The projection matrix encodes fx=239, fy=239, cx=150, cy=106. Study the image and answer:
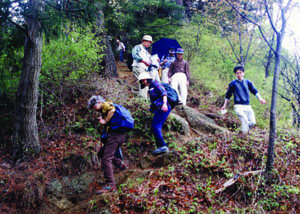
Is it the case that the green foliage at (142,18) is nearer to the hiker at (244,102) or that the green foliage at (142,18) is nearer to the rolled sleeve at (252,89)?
the hiker at (244,102)

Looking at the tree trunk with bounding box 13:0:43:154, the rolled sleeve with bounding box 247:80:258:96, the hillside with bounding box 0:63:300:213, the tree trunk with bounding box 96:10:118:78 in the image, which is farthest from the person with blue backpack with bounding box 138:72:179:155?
the tree trunk with bounding box 96:10:118:78

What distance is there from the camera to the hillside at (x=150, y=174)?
4.62 metres

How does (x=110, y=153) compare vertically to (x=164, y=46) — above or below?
below

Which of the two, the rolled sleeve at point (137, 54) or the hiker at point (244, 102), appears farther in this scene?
the rolled sleeve at point (137, 54)

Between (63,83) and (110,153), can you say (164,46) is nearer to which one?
(63,83)

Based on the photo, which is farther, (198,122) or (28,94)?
(198,122)

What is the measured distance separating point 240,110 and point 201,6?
13.3 meters

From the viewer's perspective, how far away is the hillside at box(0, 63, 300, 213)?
4617mm

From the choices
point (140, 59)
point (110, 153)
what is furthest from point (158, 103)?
point (140, 59)

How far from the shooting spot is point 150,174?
5461 mm

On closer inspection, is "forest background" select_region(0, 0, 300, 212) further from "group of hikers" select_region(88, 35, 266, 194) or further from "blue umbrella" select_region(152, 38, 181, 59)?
"blue umbrella" select_region(152, 38, 181, 59)

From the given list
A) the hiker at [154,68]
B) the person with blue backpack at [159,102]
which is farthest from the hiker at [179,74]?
the person with blue backpack at [159,102]

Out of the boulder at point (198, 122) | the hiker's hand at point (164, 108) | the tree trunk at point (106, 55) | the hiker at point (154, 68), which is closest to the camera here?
the hiker's hand at point (164, 108)

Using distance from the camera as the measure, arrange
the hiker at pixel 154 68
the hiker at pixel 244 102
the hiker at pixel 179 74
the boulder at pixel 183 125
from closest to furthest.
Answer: the hiker at pixel 244 102 → the boulder at pixel 183 125 → the hiker at pixel 154 68 → the hiker at pixel 179 74
